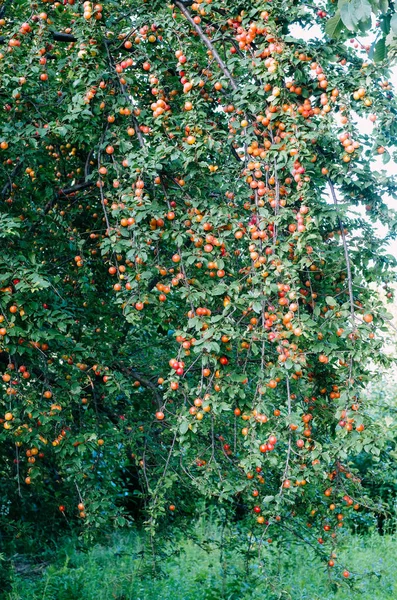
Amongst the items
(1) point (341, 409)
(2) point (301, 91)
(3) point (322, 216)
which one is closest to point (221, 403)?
(1) point (341, 409)

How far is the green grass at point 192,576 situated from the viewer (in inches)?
166

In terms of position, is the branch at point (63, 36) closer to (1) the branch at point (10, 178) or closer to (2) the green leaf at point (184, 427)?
(1) the branch at point (10, 178)

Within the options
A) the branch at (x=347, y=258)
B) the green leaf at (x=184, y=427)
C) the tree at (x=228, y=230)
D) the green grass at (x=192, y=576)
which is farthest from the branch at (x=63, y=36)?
the green grass at (x=192, y=576)

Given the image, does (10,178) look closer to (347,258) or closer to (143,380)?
(143,380)

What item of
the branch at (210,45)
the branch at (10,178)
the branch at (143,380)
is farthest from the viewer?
the branch at (143,380)

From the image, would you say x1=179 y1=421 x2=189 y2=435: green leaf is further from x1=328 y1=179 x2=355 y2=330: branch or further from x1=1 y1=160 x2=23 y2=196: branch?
x1=1 y1=160 x2=23 y2=196: branch

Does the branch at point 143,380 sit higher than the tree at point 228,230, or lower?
lower

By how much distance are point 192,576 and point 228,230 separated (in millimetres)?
3111

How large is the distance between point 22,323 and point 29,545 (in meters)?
1.94

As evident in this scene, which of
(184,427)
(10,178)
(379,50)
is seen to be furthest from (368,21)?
(10,178)

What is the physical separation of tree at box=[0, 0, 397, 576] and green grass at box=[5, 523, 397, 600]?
52.3 inches

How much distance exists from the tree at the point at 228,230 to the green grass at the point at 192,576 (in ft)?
4.36

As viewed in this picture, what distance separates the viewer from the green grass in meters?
4.23

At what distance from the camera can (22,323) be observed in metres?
2.74
